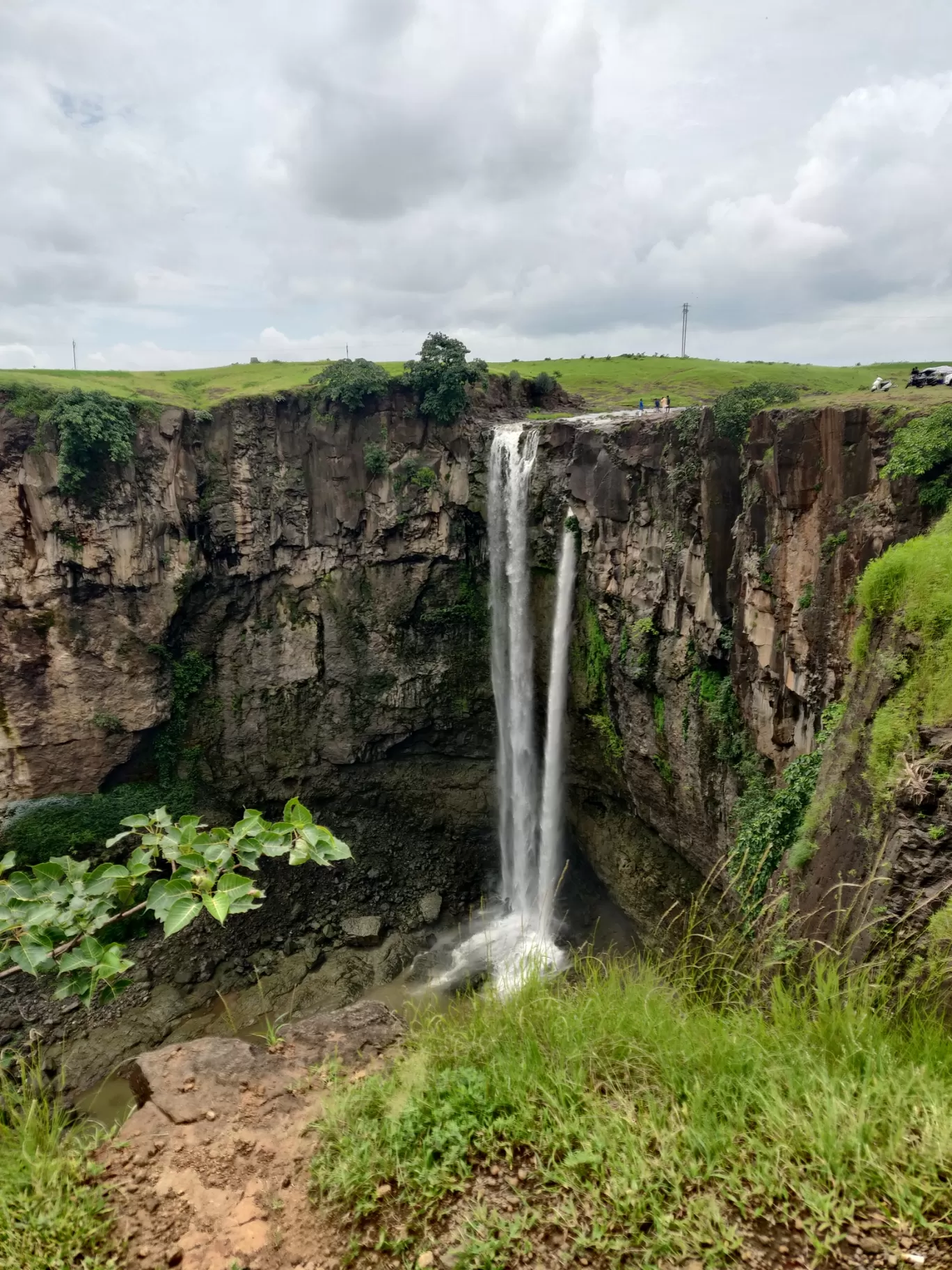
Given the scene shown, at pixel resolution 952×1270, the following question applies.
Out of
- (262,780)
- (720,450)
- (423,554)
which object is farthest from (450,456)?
(262,780)

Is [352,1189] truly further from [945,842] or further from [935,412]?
[935,412]

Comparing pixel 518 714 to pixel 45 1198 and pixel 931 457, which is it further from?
pixel 45 1198

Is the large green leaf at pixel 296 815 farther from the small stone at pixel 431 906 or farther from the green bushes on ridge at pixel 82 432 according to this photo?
the green bushes on ridge at pixel 82 432

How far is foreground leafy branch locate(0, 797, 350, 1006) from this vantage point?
265 centimetres

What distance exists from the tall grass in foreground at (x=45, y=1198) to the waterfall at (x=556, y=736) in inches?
604

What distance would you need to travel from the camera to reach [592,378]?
33.7 metres

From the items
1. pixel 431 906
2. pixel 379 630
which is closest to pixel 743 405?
pixel 379 630

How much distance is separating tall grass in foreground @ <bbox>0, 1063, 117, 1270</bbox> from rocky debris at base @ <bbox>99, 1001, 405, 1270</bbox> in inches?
4.9

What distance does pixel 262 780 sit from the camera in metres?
22.5

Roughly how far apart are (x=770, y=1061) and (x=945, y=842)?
2502mm

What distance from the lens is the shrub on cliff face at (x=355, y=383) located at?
67.1ft

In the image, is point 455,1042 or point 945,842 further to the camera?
point 945,842

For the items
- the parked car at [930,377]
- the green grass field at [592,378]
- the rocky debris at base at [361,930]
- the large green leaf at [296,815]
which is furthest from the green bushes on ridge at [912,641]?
the rocky debris at base at [361,930]

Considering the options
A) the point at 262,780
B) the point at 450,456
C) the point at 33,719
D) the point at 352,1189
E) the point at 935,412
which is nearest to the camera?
the point at 352,1189
